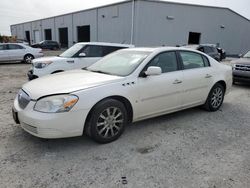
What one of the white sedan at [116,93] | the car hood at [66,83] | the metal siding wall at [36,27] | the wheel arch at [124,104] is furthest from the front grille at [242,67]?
the metal siding wall at [36,27]

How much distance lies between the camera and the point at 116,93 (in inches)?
137

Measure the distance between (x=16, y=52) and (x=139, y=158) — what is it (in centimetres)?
1382

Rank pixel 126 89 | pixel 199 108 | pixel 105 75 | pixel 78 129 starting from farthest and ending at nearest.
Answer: pixel 199 108, pixel 105 75, pixel 126 89, pixel 78 129

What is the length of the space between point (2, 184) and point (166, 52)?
11.2 ft

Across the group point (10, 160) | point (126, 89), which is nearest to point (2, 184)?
point (10, 160)

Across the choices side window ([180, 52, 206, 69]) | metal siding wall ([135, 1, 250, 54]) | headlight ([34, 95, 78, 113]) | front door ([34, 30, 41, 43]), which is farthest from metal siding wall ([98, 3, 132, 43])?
front door ([34, 30, 41, 43])

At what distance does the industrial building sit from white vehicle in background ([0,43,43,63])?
11.5 meters

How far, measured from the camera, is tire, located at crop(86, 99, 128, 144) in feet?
10.9

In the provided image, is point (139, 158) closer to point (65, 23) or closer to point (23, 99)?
point (23, 99)

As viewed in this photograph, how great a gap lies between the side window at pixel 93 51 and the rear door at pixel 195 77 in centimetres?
404

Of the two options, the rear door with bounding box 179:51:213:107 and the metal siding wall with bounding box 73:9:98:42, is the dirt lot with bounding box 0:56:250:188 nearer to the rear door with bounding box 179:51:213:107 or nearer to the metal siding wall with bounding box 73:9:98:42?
the rear door with bounding box 179:51:213:107

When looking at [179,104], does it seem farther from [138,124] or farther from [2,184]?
[2,184]

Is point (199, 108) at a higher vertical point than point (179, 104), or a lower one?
lower

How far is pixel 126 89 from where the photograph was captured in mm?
3600
